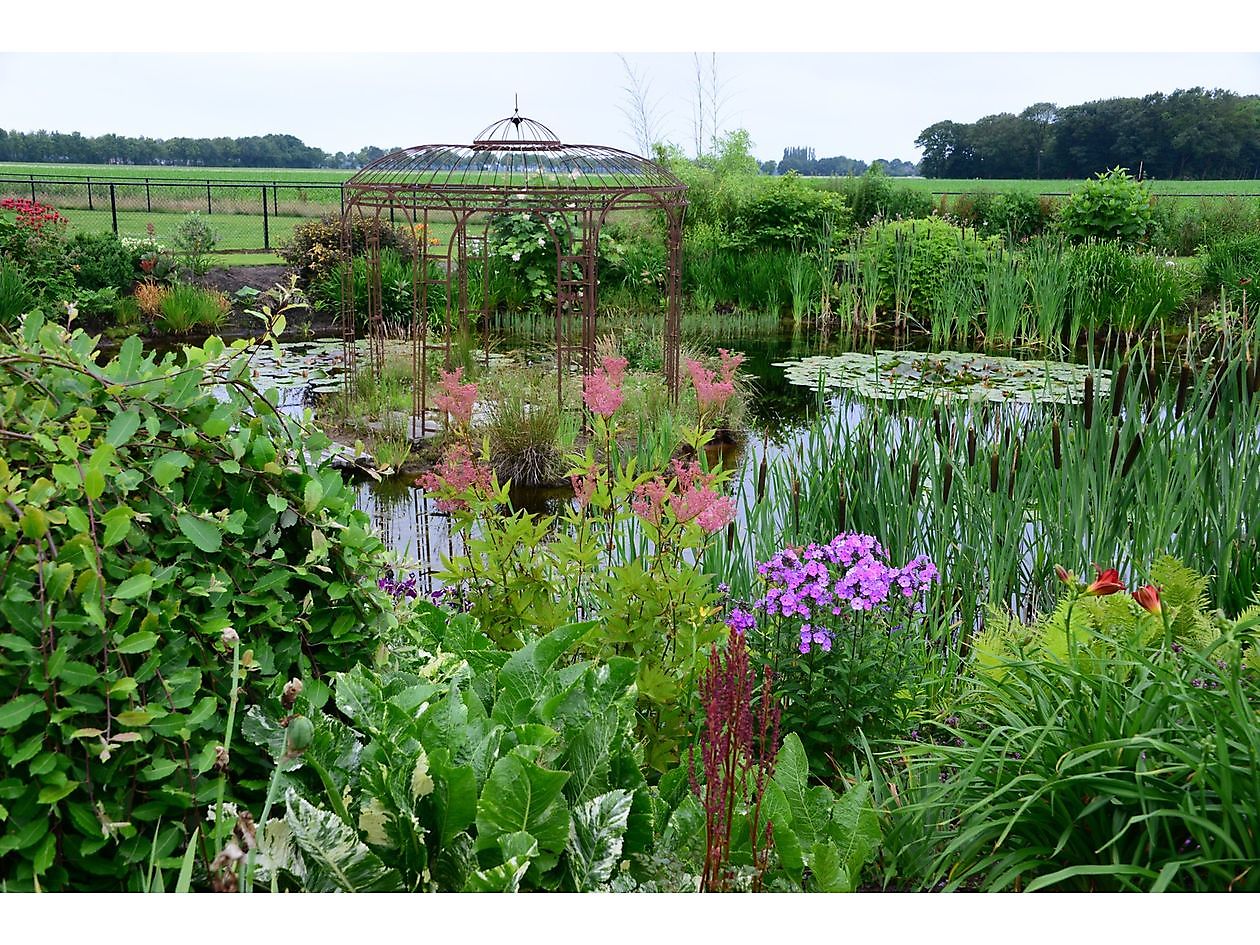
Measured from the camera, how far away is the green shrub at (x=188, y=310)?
39.0 ft

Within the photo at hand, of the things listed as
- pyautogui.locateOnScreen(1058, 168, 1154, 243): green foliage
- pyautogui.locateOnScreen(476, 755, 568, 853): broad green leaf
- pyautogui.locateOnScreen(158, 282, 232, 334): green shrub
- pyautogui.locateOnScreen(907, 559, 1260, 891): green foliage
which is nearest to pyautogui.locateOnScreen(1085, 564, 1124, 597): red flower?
pyautogui.locateOnScreen(907, 559, 1260, 891): green foliage

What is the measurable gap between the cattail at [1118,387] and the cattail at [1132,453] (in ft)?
0.45

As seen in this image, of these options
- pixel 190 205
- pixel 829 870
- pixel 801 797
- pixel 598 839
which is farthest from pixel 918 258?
pixel 190 205

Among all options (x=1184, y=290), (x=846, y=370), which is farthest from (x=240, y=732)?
(x=1184, y=290)

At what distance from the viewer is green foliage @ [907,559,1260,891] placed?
181cm

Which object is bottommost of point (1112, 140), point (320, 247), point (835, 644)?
point (835, 644)

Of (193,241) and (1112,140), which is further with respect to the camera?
(1112,140)

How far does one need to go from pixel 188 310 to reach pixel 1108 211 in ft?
40.5

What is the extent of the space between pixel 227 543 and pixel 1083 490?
2.84m

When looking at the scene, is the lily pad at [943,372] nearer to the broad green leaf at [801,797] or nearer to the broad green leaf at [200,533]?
the broad green leaf at [801,797]

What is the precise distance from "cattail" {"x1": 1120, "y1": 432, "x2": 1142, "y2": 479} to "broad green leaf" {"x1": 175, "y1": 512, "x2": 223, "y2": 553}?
9.65 ft

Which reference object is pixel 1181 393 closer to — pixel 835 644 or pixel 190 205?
pixel 835 644

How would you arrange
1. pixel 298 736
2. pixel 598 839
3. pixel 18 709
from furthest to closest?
pixel 598 839 → pixel 18 709 → pixel 298 736

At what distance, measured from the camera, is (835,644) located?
2.76 metres
